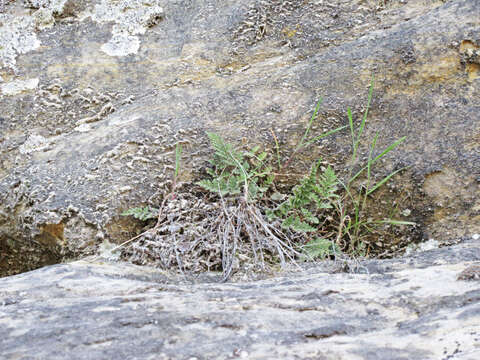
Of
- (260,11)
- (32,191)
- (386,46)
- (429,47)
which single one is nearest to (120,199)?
(32,191)

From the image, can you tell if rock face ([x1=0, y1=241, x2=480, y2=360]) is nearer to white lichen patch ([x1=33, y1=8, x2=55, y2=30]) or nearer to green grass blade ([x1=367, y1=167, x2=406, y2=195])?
green grass blade ([x1=367, y1=167, x2=406, y2=195])

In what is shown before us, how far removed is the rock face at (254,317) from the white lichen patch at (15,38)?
6.76 feet

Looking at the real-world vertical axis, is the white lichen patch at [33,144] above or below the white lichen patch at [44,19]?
below

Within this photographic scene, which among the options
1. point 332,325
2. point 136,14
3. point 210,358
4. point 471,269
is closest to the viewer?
point 210,358

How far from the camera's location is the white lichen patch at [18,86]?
10.2 ft

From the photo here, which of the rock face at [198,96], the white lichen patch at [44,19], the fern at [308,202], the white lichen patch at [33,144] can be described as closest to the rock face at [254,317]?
the fern at [308,202]

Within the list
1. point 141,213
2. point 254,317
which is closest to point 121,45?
point 141,213

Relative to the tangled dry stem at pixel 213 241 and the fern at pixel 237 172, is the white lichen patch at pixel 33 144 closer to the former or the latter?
the tangled dry stem at pixel 213 241

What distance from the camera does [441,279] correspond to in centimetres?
159

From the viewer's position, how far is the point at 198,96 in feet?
9.37

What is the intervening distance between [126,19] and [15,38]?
0.87 m

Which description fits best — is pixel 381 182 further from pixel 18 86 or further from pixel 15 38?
pixel 15 38

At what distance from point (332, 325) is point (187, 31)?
2.51m

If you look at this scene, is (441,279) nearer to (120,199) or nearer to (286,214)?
(286,214)
